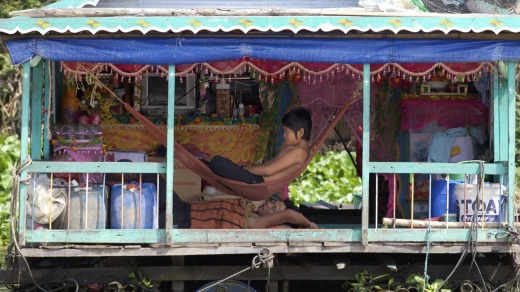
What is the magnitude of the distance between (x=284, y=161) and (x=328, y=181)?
7.54 m

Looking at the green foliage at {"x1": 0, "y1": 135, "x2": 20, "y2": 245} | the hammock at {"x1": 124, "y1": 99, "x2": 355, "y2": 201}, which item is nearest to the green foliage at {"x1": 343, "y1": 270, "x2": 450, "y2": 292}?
the hammock at {"x1": 124, "y1": 99, "x2": 355, "y2": 201}

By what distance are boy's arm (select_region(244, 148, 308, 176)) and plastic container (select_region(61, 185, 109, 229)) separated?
1497 millimetres

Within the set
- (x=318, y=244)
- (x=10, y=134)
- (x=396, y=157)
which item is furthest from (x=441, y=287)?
(x=10, y=134)

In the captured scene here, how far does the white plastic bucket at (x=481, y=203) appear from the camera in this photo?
8555 mm

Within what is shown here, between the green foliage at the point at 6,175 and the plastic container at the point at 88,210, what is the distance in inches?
213

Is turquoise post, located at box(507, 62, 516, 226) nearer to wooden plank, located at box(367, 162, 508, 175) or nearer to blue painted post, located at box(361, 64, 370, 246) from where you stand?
wooden plank, located at box(367, 162, 508, 175)

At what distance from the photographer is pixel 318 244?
8555mm

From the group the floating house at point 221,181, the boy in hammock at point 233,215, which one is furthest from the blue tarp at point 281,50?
the boy in hammock at point 233,215

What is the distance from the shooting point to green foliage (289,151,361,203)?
16.1 m

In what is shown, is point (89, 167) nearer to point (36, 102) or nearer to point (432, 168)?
point (36, 102)

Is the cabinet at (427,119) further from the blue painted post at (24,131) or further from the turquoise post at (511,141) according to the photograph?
the blue painted post at (24,131)

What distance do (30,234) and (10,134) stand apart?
333 inches

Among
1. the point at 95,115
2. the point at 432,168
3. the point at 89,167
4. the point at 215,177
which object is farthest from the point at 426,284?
the point at 95,115

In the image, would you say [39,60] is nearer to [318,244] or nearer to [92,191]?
[92,191]
